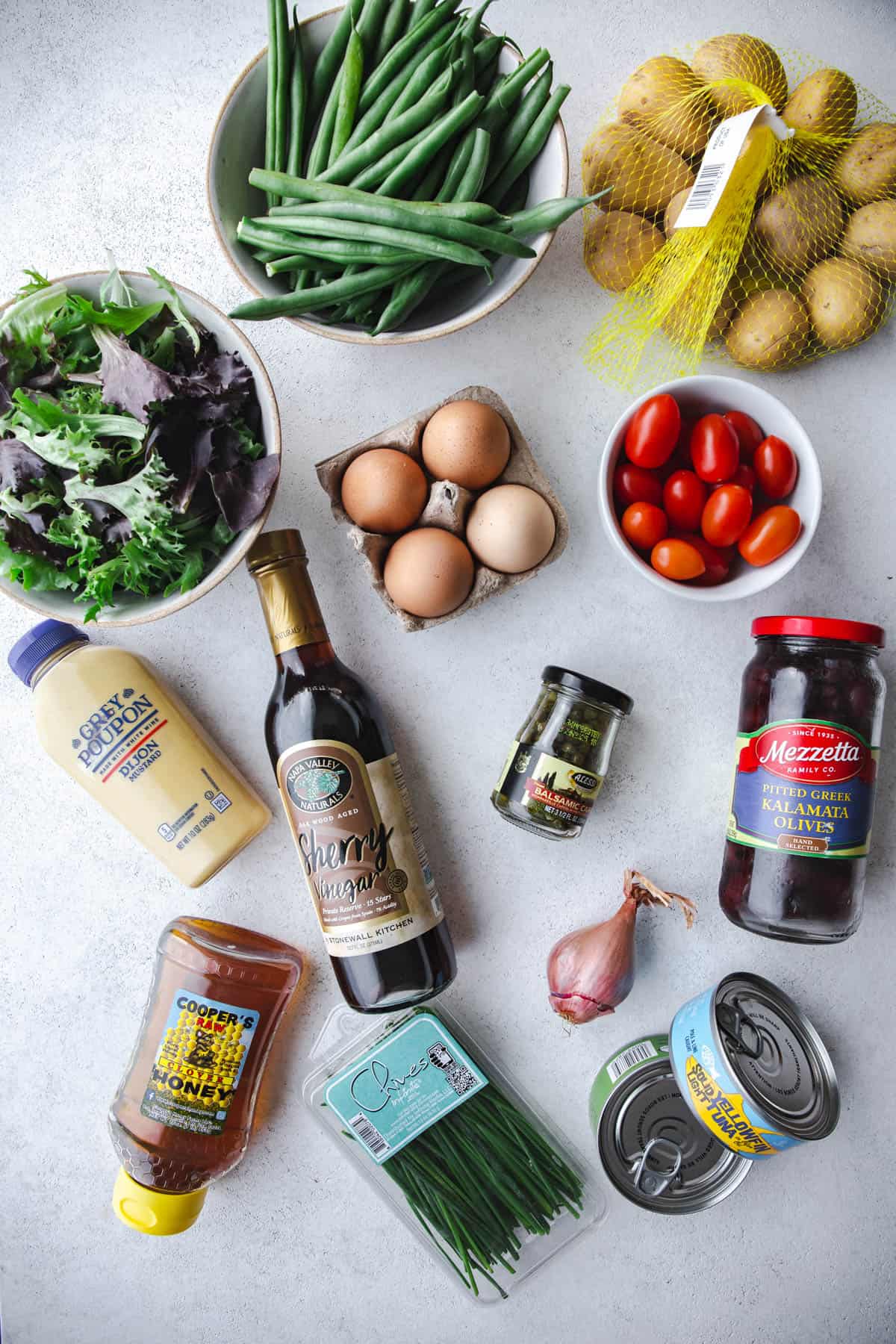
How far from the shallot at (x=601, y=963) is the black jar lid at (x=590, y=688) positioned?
0.88 ft

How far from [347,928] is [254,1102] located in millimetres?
391

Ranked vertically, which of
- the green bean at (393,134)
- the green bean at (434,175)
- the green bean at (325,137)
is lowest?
the green bean at (434,175)

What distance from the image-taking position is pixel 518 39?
132 cm

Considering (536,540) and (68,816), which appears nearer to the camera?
(536,540)

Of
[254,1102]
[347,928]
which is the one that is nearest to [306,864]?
[347,928]

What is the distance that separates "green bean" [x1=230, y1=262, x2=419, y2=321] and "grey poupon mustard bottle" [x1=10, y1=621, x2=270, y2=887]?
493 millimetres

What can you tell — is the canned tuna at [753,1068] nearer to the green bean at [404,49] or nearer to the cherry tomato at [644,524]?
the cherry tomato at [644,524]

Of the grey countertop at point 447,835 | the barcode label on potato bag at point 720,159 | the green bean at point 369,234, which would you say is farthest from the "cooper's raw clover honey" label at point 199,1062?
the barcode label on potato bag at point 720,159

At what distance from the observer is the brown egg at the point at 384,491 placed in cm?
116

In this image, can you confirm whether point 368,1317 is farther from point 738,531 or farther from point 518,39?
point 518,39

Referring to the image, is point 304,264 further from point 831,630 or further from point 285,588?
point 831,630

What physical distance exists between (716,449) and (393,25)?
26.7 inches

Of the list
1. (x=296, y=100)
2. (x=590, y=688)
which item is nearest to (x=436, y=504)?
(x=590, y=688)

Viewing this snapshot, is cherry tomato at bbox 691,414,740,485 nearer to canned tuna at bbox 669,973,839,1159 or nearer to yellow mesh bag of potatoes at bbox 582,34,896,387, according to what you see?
yellow mesh bag of potatoes at bbox 582,34,896,387
